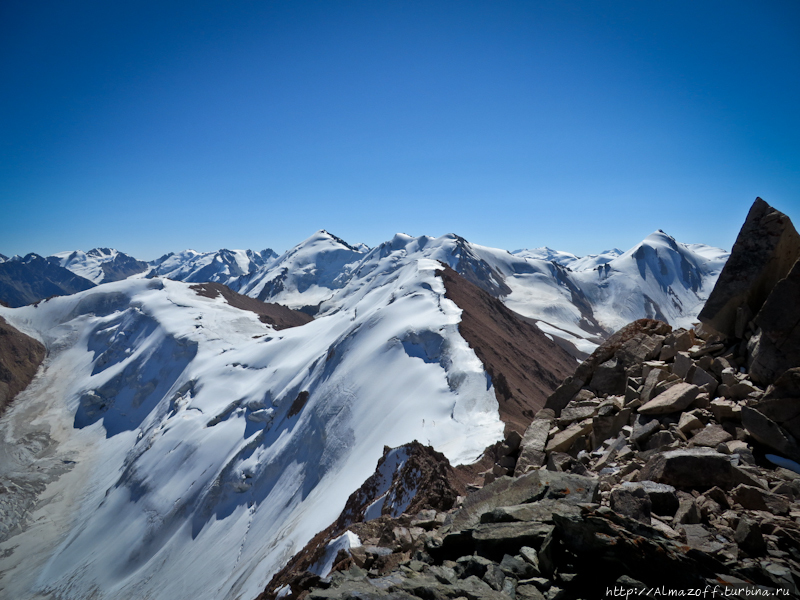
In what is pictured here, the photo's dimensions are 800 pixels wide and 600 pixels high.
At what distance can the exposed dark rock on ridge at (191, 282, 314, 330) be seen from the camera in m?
95.8

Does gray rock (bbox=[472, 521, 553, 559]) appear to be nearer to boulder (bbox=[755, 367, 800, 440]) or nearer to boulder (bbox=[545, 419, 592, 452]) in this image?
boulder (bbox=[545, 419, 592, 452])

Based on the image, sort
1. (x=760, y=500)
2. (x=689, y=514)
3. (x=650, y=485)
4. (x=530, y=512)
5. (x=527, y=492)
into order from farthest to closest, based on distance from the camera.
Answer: (x=527, y=492), (x=530, y=512), (x=650, y=485), (x=760, y=500), (x=689, y=514)

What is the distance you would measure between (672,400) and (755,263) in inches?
155

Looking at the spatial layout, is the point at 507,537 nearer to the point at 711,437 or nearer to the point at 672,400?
the point at 711,437

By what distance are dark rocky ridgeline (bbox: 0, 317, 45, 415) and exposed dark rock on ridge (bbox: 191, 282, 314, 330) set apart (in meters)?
35.6

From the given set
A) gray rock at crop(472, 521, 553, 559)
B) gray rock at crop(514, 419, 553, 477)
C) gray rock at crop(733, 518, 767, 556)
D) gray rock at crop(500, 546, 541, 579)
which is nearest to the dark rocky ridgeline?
gray rock at crop(514, 419, 553, 477)

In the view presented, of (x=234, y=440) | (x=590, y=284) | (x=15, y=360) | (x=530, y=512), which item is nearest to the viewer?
(x=530, y=512)

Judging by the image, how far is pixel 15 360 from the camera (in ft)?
274

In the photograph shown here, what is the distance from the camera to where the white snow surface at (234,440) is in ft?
80.8

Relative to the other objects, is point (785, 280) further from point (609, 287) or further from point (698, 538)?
point (609, 287)

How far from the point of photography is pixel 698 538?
5258mm

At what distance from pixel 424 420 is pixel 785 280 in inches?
772

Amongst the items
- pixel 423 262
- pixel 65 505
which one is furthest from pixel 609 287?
pixel 65 505

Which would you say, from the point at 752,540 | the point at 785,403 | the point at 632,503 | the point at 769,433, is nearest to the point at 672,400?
the point at 769,433
